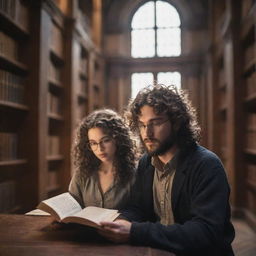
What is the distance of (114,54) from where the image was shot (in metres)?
8.44

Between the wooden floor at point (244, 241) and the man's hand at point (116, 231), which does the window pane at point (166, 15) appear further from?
the man's hand at point (116, 231)

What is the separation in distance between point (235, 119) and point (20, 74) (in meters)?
3.10

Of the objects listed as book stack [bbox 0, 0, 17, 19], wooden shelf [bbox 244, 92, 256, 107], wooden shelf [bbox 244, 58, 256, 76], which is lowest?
wooden shelf [bbox 244, 92, 256, 107]

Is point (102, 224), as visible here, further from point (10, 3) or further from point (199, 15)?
point (199, 15)

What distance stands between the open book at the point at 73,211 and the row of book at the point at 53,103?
3.47m

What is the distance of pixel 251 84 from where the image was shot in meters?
4.88

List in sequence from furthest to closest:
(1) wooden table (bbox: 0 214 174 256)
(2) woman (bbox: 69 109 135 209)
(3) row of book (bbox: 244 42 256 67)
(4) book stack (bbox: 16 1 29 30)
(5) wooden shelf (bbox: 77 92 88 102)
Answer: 1. (5) wooden shelf (bbox: 77 92 88 102)
2. (3) row of book (bbox: 244 42 256 67)
3. (4) book stack (bbox: 16 1 29 30)
4. (2) woman (bbox: 69 109 135 209)
5. (1) wooden table (bbox: 0 214 174 256)

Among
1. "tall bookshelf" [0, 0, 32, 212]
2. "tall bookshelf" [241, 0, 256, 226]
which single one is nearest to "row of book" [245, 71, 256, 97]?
"tall bookshelf" [241, 0, 256, 226]

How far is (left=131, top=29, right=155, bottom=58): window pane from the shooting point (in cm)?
870

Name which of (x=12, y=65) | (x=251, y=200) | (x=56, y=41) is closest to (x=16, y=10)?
(x=12, y=65)

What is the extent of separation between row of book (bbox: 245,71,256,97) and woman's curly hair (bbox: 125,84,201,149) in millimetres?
3264

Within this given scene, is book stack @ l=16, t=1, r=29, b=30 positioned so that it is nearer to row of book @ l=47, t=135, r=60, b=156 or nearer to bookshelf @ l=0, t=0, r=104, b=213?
bookshelf @ l=0, t=0, r=104, b=213

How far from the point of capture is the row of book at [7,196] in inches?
147

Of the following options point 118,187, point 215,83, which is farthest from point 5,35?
point 215,83
